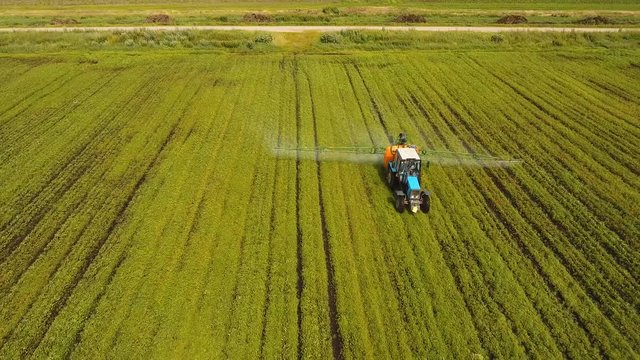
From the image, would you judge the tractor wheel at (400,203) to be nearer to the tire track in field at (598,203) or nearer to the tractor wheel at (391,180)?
the tractor wheel at (391,180)

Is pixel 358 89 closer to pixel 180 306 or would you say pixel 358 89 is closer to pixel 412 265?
pixel 412 265

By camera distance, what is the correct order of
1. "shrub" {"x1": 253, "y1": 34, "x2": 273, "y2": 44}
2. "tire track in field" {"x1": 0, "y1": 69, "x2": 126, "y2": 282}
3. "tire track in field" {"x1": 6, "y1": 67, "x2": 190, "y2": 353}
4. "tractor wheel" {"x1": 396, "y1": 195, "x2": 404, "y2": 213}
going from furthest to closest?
1. "shrub" {"x1": 253, "y1": 34, "x2": 273, "y2": 44}
2. "tractor wheel" {"x1": 396, "y1": 195, "x2": 404, "y2": 213}
3. "tire track in field" {"x1": 0, "y1": 69, "x2": 126, "y2": 282}
4. "tire track in field" {"x1": 6, "y1": 67, "x2": 190, "y2": 353}

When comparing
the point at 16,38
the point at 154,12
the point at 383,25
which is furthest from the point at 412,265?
the point at 154,12

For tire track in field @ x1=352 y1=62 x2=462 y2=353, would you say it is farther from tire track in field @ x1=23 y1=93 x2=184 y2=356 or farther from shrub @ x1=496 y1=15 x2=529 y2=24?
shrub @ x1=496 y1=15 x2=529 y2=24

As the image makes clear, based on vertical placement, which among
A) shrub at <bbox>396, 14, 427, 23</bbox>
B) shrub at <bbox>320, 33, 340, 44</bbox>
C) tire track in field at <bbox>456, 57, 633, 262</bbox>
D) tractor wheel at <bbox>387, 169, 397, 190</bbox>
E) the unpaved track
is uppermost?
shrub at <bbox>396, 14, 427, 23</bbox>

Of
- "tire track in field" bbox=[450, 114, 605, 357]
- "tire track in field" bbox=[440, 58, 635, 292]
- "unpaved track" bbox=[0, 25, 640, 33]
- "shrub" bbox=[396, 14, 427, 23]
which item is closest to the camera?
"tire track in field" bbox=[450, 114, 605, 357]

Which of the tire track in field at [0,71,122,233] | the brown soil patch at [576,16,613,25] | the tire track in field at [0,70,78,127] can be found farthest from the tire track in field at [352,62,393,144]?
the brown soil patch at [576,16,613,25]
